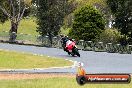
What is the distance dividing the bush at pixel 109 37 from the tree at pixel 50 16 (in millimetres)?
5403

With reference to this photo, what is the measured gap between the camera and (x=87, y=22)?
145 ft

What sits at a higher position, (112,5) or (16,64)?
(112,5)

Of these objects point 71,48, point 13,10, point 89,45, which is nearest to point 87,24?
point 89,45

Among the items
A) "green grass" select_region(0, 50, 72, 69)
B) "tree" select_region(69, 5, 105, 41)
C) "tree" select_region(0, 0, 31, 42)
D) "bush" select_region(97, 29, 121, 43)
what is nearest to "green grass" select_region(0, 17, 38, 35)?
"tree" select_region(0, 0, 31, 42)

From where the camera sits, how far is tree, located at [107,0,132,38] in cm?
4525

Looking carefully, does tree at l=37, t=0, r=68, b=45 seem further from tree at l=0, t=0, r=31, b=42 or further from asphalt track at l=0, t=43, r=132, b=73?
asphalt track at l=0, t=43, r=132, b=73

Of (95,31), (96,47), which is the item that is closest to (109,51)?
(96,47)

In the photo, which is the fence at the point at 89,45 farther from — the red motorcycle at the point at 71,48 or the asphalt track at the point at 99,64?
the red motorcycle at the point at 71,48

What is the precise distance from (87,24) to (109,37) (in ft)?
8.81

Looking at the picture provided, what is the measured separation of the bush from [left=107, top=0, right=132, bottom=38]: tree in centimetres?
84

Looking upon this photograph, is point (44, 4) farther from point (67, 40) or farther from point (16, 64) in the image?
point (16, 64)

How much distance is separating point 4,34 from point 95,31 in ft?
33.0

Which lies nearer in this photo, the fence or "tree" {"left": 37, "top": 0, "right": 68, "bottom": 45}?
the fence

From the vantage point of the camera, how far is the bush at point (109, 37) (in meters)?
43.1
